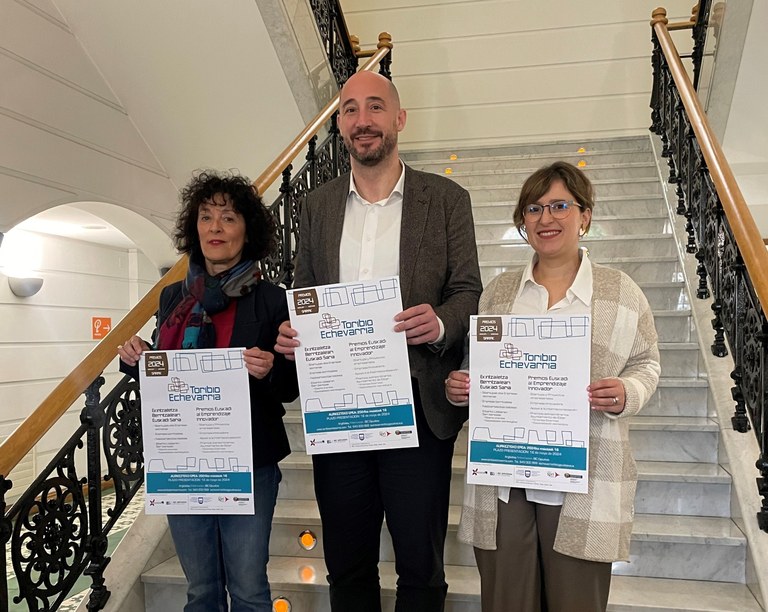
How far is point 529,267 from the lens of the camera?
153 cm

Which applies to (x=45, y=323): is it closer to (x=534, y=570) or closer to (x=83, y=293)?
(x=83, y=293)

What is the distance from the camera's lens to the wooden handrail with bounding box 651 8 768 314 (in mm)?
2105

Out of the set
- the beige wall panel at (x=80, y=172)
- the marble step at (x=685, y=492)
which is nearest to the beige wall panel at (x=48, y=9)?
the beige wall panel at (x=80, y=172)

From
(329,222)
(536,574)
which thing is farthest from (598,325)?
(329,222)

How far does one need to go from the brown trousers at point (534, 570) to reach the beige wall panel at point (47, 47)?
3.59 metres

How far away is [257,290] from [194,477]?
498 millimetres

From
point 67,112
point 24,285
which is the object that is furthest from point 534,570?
point 24,285

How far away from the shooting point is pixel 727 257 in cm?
276

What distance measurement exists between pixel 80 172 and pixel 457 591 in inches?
132

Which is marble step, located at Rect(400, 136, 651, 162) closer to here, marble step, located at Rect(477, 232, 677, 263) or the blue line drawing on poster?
marble step, located at Rect(477, 232, 677, 263)

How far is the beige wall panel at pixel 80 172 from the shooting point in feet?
11.7

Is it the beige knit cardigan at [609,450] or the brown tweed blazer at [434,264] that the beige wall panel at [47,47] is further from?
the beige knit cardigan at [609,450]

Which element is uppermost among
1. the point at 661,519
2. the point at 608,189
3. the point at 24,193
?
the point at 608,189

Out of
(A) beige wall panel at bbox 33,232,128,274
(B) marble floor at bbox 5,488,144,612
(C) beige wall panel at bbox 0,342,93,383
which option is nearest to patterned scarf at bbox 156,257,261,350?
(B) marble floor at bbox 5,488,144,612
